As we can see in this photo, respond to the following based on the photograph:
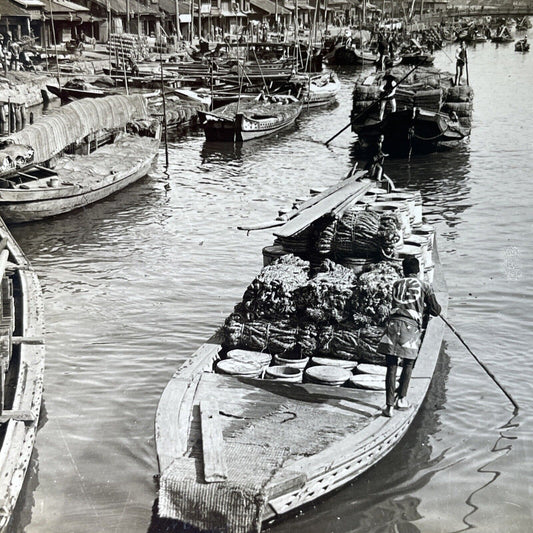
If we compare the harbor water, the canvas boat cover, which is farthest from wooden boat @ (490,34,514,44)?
the canvas boat cover

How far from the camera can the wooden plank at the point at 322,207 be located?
990cm

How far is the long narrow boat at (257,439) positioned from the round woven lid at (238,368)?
72 millimetres

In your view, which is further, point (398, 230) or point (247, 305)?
point (398, 230)

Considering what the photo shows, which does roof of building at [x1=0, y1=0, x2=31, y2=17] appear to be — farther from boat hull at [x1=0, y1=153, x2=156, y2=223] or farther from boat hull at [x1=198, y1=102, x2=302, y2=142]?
boat hull at [x1=0, y1=153, x2=156, y2=223]

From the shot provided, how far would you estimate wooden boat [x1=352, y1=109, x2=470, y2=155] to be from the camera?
2778 centimetres

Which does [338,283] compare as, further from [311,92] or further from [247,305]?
[311,92]

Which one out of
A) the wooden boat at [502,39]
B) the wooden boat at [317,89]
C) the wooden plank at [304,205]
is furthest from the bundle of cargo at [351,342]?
the wooden boat at [502,39]

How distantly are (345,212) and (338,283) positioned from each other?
1.66 meters

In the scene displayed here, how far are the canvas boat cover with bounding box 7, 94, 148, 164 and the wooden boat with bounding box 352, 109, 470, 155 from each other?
344 inches

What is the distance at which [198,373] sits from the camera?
8961mm

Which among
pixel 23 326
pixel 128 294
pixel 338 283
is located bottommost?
pixel 128 294

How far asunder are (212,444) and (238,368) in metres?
2.21

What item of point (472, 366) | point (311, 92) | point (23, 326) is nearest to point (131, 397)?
point (23, 326)

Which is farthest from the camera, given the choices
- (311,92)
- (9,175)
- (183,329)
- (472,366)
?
(311,92)
